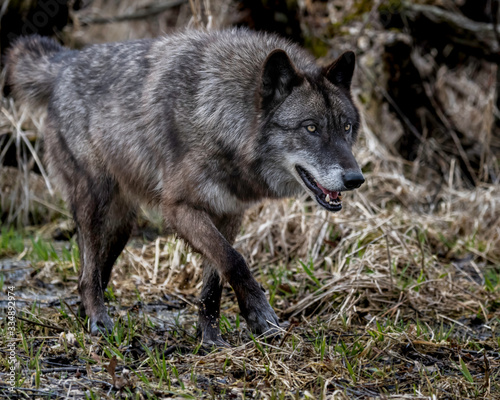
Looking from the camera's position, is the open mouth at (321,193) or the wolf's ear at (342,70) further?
the wolf's ear at (342,70)

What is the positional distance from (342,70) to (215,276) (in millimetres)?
1691

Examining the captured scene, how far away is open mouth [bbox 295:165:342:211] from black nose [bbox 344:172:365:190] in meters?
0.21

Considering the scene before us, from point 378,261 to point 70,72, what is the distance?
3.03m

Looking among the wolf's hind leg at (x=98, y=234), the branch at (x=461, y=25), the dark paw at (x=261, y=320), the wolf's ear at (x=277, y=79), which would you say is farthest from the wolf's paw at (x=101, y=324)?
the branch at (x=461, y=25)

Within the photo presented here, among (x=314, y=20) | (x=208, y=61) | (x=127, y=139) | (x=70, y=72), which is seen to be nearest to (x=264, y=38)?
(x=208, y=61)

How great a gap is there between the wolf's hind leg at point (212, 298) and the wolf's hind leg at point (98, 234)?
73 centimetres

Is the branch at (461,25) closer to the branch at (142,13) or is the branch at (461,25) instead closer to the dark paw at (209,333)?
the branch at (142,13)

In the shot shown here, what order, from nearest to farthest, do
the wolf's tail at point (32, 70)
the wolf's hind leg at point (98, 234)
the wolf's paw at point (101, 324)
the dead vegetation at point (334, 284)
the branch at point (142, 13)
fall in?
the dead vegetation at point (334, 284), the wolf's paw at point (101, 324), the wolf's hind leg at point (98, 234), the wolf's tail at point (32, 70), the branch at point (142, 13)

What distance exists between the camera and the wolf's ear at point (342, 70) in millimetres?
4184

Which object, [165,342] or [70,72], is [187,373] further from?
[70,72]

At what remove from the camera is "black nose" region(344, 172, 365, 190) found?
367cm

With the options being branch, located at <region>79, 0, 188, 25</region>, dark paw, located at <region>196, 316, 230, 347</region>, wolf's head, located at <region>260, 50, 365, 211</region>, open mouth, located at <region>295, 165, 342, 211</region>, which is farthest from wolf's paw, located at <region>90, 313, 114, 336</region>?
branch, located at <region>79, 0, 188, 25</region>

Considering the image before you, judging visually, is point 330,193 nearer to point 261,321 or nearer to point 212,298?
point 261,321

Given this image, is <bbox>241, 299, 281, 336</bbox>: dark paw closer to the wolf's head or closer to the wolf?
the wolf
